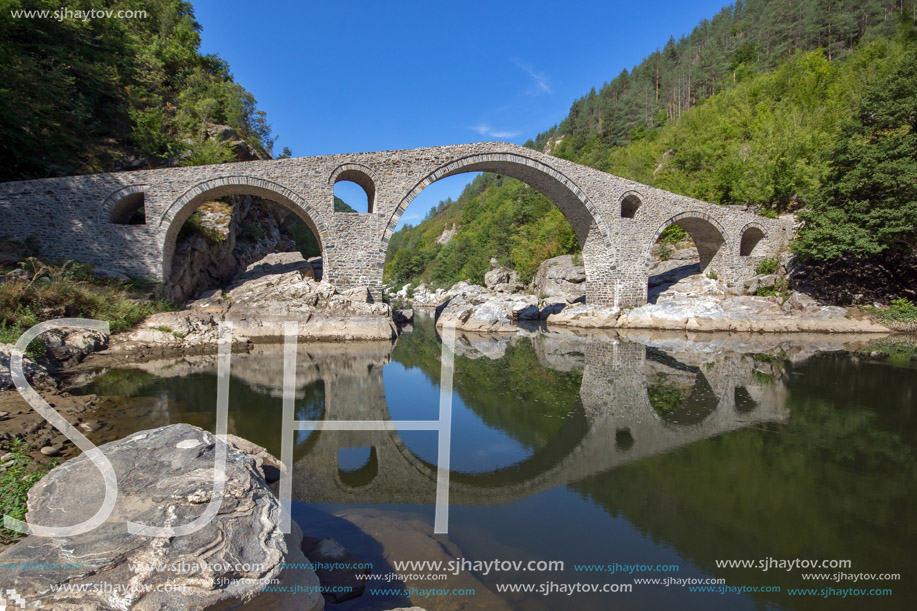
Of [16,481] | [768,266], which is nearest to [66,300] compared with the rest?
[16,481]

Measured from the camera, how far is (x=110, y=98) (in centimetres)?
1608

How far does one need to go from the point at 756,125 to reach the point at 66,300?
35.5 m

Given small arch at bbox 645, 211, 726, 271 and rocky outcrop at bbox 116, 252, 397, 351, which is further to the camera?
small arch at bbox 645, 211, 726, 271

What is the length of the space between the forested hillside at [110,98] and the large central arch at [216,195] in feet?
10.8

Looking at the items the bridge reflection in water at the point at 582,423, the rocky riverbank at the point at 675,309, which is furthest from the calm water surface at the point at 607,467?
the rocky riverbank at the point at 675,309

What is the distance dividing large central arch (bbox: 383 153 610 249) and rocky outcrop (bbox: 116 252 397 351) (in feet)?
9.32

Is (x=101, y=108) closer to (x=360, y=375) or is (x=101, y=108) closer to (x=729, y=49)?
(x=360, y=375)

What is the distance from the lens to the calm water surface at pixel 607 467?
2.80 metres

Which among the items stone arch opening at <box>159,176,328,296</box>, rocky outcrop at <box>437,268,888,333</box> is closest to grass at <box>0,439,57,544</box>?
stone arch opening at <box>159,176,328,296</box>

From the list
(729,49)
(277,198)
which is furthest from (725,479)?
(729,49)

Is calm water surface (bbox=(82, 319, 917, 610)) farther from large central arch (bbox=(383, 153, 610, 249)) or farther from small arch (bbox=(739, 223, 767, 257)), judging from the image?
small arch (bbox=(739, 223, 767, 257))

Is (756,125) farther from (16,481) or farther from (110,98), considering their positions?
(110,98)

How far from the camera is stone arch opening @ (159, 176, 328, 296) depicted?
42.8 ft

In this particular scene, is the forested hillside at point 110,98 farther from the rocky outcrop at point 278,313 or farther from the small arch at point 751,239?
the small arch at point 751,239
